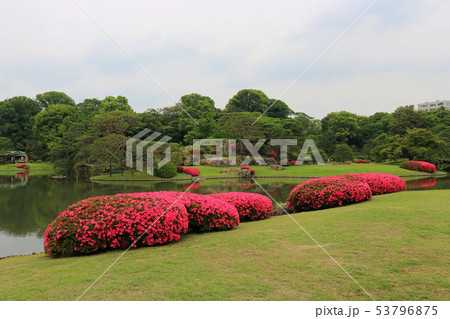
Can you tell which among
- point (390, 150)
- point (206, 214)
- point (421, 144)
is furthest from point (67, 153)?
point (421, 144)

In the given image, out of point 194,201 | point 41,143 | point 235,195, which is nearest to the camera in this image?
point 194,201

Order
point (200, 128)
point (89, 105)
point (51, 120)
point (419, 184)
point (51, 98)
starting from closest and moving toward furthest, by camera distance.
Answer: point (419, 184) → point (200, 128) → point (51, 120) → point (89, 105) → point (51, 98)

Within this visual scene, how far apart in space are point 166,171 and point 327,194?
19030mm

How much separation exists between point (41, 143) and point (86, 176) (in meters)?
20.5

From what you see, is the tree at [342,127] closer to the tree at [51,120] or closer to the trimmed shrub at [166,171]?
the trimmed shrub at [166,171]

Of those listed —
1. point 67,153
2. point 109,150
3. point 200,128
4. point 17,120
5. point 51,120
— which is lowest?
point 67,153

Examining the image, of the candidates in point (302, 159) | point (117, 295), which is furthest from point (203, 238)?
point (302, 159)

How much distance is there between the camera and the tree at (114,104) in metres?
45.8

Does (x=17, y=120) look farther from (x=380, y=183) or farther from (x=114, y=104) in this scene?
(x=380, y=183)

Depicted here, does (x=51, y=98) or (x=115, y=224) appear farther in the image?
(x=51, y=98)

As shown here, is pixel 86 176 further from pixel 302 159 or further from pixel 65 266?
pixel 65 266

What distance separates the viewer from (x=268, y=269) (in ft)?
11.0

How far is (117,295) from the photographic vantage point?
9.09ft

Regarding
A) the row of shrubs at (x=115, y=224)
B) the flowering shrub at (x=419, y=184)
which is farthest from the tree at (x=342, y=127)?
the row of shrubs at (x=115, y=224)
